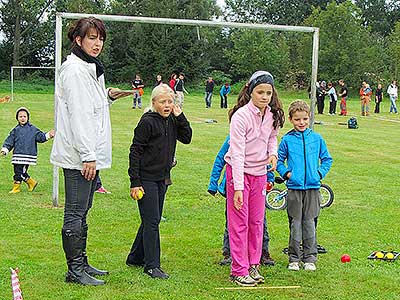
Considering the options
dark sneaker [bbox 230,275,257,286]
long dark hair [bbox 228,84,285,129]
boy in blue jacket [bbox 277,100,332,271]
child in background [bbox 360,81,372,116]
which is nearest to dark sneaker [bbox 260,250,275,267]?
boy in blue jacket [bbox 277,100,332,271]

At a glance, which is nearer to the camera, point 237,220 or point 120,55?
point 237,220

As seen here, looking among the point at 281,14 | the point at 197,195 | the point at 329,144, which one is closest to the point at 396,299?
the point at 197,195

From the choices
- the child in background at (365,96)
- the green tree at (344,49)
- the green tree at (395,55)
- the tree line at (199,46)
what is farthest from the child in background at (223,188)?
the green tree at (395,55)

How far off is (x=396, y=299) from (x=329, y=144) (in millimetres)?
13659

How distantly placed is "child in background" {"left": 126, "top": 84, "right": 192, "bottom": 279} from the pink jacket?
1.61ft

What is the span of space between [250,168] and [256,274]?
938 mm

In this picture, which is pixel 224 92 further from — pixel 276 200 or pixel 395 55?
pixel 276 200

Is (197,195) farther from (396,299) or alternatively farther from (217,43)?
(217,43)

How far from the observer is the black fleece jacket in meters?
6.03

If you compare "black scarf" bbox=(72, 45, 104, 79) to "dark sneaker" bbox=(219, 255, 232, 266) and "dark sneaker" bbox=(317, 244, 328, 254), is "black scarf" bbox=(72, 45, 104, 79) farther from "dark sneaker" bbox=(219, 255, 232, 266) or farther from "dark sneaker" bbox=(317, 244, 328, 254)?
"dark sneaker" bbox=(317, 244, 328, 254)

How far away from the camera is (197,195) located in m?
10.8

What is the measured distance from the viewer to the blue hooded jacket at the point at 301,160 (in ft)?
21.7

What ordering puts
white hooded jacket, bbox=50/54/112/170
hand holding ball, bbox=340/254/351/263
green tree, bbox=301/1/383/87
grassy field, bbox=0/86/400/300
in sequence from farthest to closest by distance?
green tree, bbox=301/1/383/87 → hand holding ball, bbox=340/254/351/263 → grassy field, bbox=0/86/400/300 → white hooded jacket, bbox=50/54/112/170

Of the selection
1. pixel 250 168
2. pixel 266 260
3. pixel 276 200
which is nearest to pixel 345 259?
pixel 266 260
